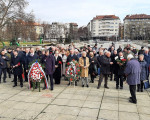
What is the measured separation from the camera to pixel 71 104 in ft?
19.3

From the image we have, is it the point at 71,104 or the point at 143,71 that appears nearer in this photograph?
the point at 71,104

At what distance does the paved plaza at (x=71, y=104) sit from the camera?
4959 millimetres

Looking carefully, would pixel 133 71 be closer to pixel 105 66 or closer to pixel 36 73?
pixel 105 66

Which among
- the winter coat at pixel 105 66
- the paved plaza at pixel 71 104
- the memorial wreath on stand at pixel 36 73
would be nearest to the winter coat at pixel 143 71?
the paved plaza at pixel 71 104

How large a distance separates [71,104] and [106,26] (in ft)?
386

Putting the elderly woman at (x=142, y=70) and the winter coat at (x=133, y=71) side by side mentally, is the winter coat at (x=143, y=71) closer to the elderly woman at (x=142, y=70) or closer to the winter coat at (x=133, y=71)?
the elderly woman at (x=142, y=70)

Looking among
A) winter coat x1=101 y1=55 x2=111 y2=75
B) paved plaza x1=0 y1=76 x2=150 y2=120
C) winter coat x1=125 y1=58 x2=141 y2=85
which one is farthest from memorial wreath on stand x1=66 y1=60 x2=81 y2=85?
winter coat x1=125 y1=58 x2=141 y2=85

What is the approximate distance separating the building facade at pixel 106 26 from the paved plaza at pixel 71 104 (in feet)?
364

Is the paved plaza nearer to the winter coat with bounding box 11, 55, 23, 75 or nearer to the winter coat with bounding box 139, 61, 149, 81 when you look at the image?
the winter coat with bounding box 139, 61, 149, 81

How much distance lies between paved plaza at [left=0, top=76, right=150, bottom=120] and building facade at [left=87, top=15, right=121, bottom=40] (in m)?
111

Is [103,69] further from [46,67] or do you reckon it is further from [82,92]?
[46,67]

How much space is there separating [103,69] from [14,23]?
27.0m

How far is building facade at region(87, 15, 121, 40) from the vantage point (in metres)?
116

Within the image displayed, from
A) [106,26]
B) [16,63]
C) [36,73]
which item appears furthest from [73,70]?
[106,26]
